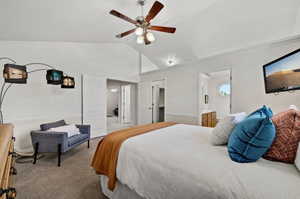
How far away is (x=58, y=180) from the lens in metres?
2.00

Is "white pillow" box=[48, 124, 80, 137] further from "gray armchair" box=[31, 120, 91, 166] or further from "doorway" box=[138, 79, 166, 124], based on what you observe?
"doorway" box=[138, 79, 166, 124]

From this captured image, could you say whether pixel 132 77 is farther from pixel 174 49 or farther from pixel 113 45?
pixel 174 49

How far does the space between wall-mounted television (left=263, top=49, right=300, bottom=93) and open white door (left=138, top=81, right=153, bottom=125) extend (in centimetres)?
373

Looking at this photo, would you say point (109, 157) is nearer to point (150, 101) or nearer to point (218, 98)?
point (150, 101)

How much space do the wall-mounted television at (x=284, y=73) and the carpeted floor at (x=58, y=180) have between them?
2932 millimetres

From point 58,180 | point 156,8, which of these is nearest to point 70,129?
point 58,180

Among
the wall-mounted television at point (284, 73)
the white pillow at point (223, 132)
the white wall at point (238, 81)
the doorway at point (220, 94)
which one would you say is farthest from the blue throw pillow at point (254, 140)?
the doorway at point (220, 94)

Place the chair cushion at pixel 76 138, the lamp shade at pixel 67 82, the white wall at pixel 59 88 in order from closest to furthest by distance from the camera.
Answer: the chair cushion at pixel 76 138, the white wall at pixel 59 88, the lamp shade at pixel 67 82

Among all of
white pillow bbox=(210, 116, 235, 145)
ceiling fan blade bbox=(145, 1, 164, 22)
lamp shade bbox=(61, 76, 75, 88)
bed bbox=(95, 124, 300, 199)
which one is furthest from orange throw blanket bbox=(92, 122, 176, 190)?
lamp shade bbox=(61, 76, 75, 88)

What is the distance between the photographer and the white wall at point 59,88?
9.87ft

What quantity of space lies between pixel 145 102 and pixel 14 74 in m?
3.88

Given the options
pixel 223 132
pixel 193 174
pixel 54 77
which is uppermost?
pixel 54 77

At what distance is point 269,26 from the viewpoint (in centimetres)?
277

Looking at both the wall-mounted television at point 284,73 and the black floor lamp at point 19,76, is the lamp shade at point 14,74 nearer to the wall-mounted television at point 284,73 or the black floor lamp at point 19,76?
the black floor lamp at point 19,76
